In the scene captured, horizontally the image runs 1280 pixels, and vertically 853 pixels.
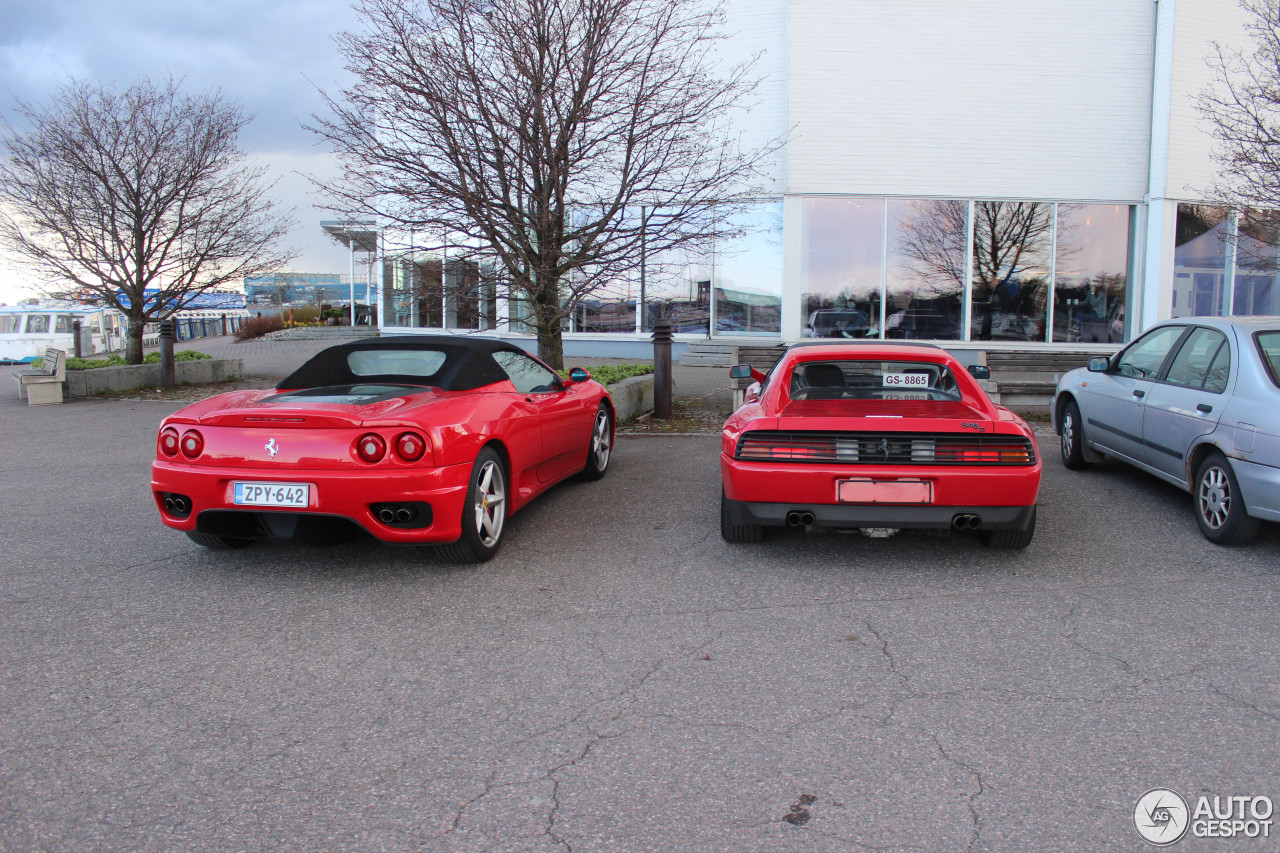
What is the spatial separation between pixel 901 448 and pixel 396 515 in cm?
262

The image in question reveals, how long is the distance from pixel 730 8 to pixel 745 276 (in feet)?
17.2

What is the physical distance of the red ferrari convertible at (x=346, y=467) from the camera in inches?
177

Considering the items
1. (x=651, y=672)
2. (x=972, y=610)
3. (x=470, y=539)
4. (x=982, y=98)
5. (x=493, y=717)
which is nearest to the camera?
(x=493, y=717)

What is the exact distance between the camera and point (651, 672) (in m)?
3.53

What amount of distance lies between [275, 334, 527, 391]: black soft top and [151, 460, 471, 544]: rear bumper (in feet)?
3.13

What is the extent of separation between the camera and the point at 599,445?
757 centimetres

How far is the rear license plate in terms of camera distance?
469 cm

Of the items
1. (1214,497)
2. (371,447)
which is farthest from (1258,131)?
(371,447)

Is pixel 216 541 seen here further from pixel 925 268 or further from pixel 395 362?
pixel 925 268

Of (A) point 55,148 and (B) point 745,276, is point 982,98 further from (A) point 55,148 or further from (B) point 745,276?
(A) point 55,148

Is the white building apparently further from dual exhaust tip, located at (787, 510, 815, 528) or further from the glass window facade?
dual exhaust tip, located at (787, 510, 815, 528)

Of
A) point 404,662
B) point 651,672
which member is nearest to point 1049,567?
point 651,672

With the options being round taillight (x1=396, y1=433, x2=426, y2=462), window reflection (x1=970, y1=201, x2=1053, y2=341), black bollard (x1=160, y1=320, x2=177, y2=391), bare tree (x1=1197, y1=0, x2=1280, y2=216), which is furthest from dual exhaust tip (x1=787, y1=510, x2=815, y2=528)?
window reflection (x1=970, y1=201, x2=1053, y2=341)

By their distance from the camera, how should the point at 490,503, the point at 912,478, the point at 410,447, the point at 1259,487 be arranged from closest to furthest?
1. the point at 410,447
2. the point at 912,478
3. the point at 1259,487
4. the point at 490,503
